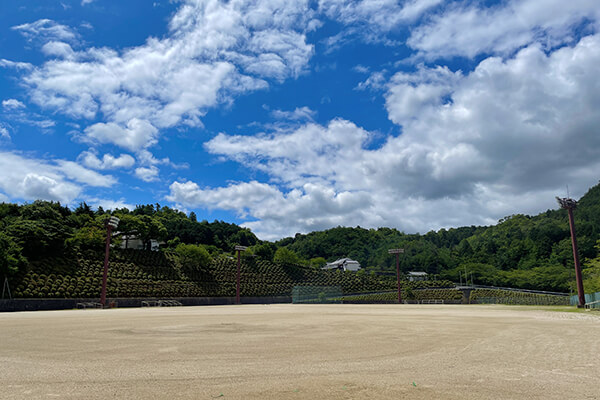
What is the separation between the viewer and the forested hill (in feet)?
343

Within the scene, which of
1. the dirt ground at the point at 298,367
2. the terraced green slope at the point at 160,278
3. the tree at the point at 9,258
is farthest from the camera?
the terraced green slope at the point at 160,278

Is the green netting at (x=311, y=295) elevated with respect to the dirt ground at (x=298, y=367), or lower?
lower

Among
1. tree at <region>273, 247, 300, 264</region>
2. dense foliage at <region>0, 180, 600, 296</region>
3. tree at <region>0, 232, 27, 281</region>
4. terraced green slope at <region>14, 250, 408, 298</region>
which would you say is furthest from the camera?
tree at <region>273, 247, 300, 264</region>

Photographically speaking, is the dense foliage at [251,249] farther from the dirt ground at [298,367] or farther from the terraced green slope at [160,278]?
the dirt ground at [298,367]

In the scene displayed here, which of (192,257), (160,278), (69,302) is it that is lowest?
(69,302)

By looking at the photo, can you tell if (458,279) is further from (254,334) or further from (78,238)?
(254,334)

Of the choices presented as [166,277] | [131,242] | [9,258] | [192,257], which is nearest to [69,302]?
[9,258]

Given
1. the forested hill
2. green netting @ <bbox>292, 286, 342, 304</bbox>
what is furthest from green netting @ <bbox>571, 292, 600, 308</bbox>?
the forested hill

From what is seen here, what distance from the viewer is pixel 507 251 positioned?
131 m

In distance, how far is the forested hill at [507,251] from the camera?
105 meters

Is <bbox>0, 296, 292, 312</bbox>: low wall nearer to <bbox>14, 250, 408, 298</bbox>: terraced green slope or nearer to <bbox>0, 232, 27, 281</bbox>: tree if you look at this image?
<bbox>14, 250, 408, 298</bbox>: terraced green slope

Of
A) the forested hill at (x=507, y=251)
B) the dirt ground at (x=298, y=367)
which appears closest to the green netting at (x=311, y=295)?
the dirt ground at (x=298, y=367)

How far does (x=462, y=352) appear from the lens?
10.5 metres

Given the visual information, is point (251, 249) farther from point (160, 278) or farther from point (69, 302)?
point (69, 302)
